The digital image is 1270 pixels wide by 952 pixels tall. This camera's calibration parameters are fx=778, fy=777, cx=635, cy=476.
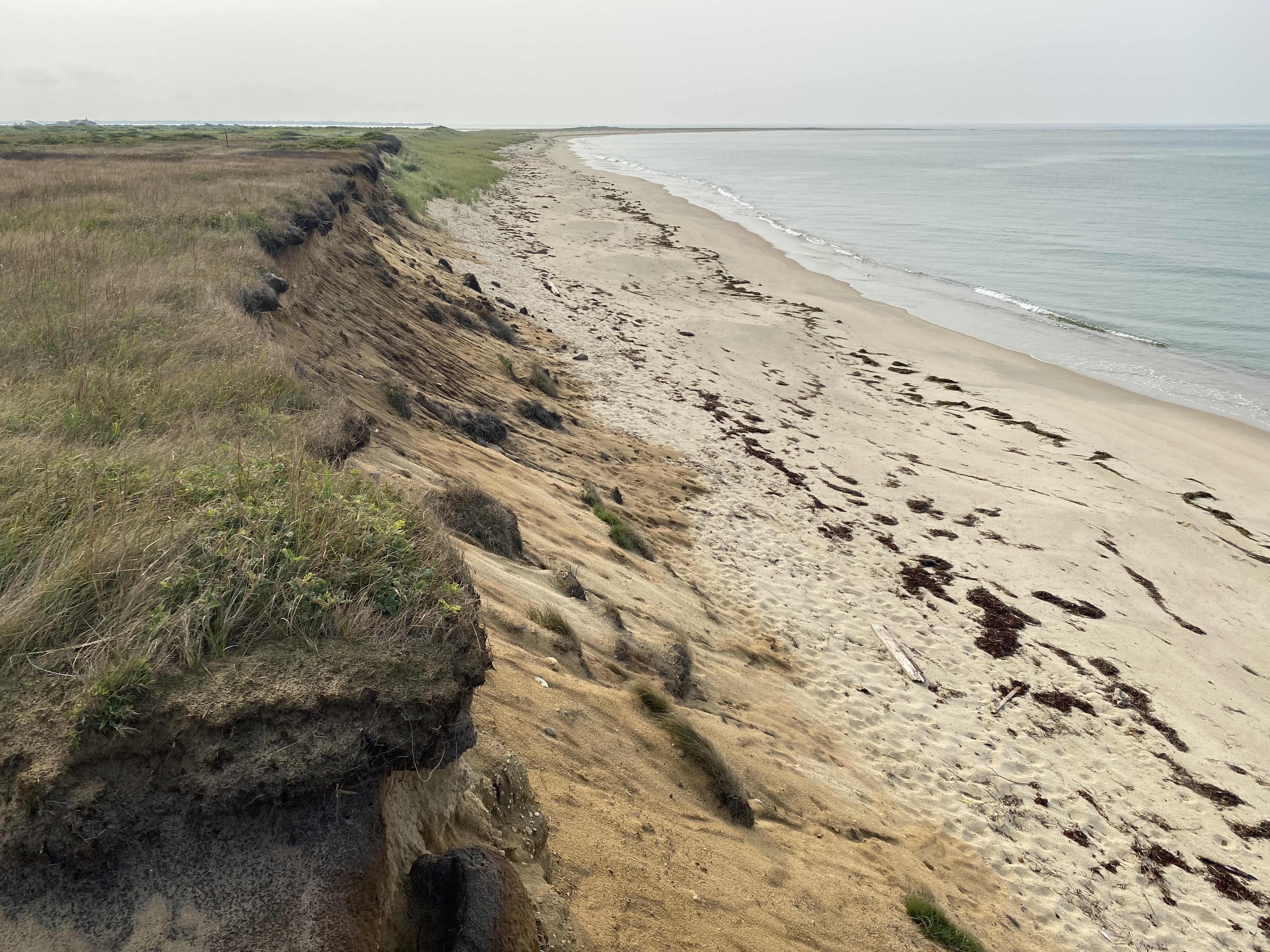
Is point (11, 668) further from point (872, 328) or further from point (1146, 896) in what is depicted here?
point (872, 328)

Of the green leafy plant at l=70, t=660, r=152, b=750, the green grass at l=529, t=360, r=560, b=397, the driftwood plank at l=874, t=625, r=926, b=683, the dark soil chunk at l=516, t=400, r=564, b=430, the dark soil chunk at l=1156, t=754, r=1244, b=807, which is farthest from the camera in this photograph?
the green grass at l=529, t=360, r=560, b=397

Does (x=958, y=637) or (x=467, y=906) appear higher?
(x=467, y=906)

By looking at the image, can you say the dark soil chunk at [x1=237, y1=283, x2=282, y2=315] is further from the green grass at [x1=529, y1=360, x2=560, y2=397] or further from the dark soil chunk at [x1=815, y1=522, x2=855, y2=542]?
A: the dark soil chunk at [x1=815, y1=522, x2=855, y2=542]

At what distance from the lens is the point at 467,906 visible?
111 inches

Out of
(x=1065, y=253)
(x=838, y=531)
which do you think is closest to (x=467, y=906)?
(x=838, y=531)

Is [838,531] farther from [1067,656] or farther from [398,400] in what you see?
[398,400]

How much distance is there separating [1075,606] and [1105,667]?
1.35 meters

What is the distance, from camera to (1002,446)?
51.9ft

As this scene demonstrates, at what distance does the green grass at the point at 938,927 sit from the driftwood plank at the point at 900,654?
3777 millimetres

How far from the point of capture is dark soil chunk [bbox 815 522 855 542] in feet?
38.6

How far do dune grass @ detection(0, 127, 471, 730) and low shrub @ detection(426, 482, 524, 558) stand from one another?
1.08 m

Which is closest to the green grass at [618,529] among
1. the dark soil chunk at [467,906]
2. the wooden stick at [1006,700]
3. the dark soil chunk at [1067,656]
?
the wooden stick at [1006,700]

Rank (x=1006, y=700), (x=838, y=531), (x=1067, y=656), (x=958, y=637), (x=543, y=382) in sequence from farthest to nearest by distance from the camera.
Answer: (x=543, y=382) → (x=838, y=531) → (x=958, y=637) → (x=1067, y=656) → (x=1006, y=700)

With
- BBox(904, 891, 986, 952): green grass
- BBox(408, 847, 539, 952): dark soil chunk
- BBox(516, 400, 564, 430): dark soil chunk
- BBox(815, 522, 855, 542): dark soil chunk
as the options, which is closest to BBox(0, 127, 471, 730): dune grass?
BBox(408, 847, 539, 952): dark soil chunk
